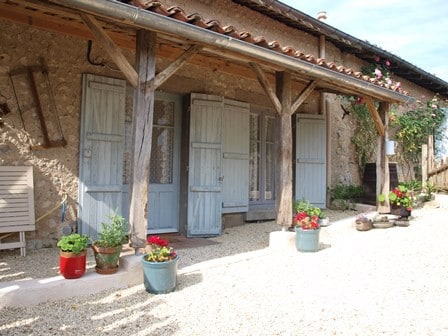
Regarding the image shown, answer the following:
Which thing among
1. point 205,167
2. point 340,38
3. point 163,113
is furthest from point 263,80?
point 340,38

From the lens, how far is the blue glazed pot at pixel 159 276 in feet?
9.84

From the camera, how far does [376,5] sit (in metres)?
8.34

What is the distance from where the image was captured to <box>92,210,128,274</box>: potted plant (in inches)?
121

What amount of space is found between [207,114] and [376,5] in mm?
5634

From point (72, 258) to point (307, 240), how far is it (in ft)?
8.97

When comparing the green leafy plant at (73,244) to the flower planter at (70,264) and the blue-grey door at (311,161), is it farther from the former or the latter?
the blue-grey door at (311,161)

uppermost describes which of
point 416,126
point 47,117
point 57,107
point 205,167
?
point 416,126

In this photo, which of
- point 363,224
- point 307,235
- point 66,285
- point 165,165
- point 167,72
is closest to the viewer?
point 66,285

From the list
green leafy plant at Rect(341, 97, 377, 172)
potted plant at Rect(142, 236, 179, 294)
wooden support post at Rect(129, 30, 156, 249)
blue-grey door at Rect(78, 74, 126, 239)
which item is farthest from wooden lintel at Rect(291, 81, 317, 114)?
green leafy plant at Rect(341, 97, 377, 172)

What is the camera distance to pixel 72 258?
9.56 ft

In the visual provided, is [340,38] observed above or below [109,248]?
above

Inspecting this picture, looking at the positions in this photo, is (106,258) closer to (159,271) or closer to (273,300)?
(159,271)

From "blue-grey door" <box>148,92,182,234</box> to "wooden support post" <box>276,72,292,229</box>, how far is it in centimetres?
171

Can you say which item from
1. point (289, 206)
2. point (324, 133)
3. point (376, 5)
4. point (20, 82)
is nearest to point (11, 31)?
point (20, 82)
